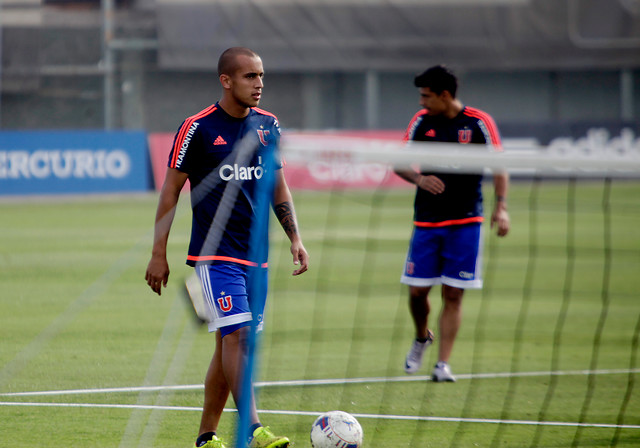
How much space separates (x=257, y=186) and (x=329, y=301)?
6167 mm

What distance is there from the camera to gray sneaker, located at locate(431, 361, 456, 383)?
291 inches

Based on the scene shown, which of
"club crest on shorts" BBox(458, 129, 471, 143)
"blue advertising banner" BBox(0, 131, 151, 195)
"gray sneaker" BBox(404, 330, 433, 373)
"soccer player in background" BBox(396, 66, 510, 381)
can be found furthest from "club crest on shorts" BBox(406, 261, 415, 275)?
"blue advertising banner" BBox(0, 131, 151, 195)

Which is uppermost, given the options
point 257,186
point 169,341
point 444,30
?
point 444,30

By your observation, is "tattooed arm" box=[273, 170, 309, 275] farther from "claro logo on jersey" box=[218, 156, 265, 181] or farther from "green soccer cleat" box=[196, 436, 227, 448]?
"green soccer cleat" box=[196, 436, 227, 448]

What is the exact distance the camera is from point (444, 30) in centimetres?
3547

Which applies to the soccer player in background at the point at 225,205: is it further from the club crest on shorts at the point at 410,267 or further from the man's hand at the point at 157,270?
the club crest on shorts at the point at 410,267

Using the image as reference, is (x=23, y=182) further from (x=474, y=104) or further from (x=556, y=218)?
(x=474, y=104)

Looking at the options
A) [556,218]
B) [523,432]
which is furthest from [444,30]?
[523,432]

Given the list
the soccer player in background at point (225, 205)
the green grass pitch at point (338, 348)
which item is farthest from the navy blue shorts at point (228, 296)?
the green grass pitch at point (338, 348)

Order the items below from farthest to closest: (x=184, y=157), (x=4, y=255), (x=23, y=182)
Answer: (x=23, y=182) → (x=4, y=255) → (x=184, y=157)

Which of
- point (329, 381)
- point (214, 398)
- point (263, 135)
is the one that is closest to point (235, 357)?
point (214, 398)

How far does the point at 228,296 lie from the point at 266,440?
762mm

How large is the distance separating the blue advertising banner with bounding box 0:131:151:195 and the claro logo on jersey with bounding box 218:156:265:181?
20.6m

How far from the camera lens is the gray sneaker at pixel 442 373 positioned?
7.38 m
